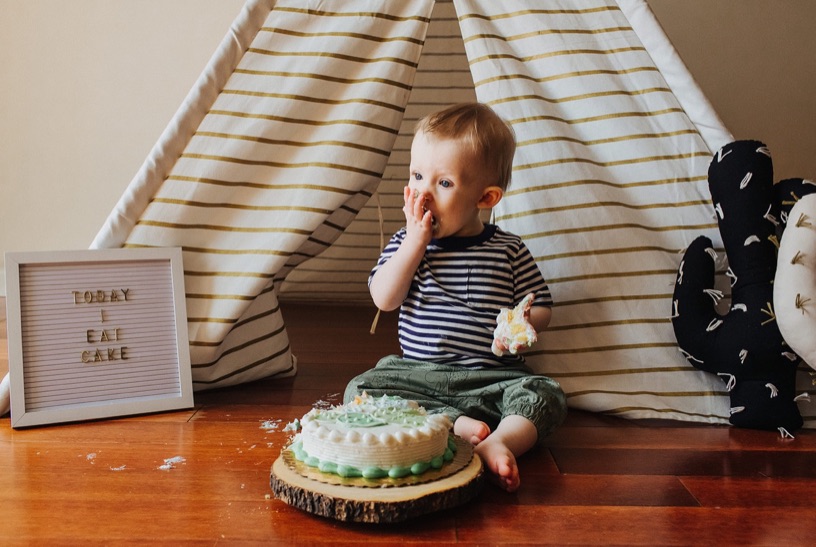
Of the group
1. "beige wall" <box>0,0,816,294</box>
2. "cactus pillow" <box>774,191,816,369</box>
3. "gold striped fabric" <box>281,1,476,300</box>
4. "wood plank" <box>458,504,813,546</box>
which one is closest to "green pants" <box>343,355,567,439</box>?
"wood plank" <box>458,504,813,546</box>

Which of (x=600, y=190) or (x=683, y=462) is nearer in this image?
(x=683, y=462)

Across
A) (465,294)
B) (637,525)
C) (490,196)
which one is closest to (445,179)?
(490,196)

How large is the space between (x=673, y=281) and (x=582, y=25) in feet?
1.71

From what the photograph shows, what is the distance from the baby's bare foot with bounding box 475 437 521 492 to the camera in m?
1.01

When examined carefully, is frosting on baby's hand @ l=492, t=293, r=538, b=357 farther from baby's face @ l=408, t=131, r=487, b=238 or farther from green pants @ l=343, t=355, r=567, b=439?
baby's face @ l=408, t=131, r=487, b=238

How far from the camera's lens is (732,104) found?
2.38 m

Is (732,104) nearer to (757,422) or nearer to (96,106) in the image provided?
(757,422)

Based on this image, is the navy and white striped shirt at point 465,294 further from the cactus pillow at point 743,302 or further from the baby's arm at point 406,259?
the cactus pillow at point 743,302

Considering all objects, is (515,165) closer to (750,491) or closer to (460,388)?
(460,388)

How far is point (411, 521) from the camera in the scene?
929mm

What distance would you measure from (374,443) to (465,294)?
0.46 metres

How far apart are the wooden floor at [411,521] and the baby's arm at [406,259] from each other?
236 millimetres

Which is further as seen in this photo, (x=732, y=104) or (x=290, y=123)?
(x=732, y=104)

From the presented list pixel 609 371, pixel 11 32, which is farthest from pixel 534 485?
pixel 11 32
